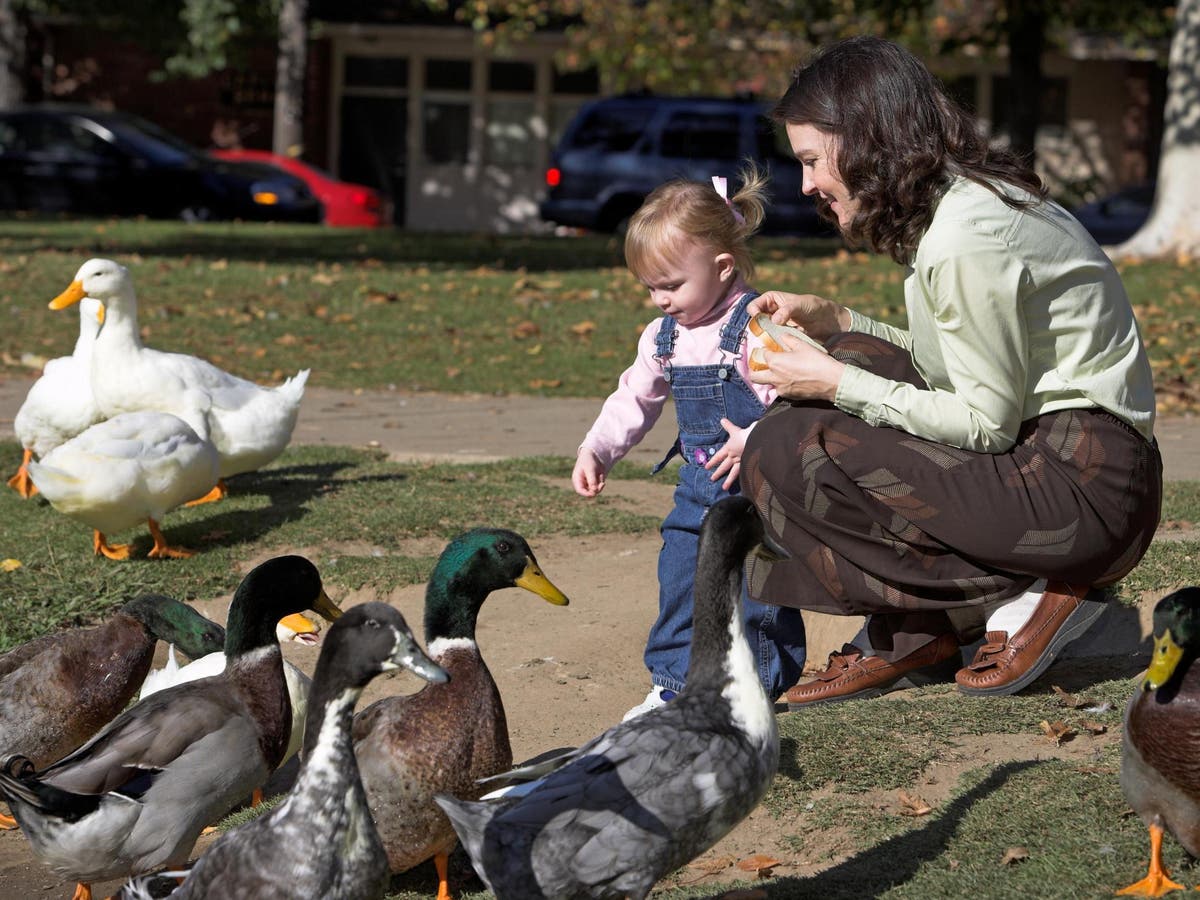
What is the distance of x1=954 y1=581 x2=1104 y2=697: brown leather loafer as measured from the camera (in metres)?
4.86

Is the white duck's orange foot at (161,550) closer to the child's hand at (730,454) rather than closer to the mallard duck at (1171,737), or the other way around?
the child's hand at (730,454)

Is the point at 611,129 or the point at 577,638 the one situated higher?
the point at 611,129

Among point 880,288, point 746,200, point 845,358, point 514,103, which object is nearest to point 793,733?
point 845,358

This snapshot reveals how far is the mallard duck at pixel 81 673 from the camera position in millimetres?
5035

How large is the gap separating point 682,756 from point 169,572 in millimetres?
3899

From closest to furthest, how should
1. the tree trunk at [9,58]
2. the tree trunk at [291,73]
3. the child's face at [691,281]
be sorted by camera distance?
the child's face at [691,281] < the tree trunk at [9,58] < the tree trunk at [291,73]

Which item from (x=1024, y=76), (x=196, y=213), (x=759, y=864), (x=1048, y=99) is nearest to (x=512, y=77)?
(x=196, y=213)

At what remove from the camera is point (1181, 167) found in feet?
59.6

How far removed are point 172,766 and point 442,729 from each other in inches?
28.8

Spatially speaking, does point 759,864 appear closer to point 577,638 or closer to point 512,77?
point 577,638

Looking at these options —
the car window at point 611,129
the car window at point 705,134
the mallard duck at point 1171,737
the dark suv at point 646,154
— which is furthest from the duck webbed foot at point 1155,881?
the car window at point 705,134

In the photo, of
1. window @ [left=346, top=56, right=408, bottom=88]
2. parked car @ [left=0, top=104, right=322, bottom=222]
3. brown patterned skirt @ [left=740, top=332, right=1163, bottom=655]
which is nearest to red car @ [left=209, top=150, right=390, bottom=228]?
parked car @ [left=0, top=104, right=322, bottom=222]

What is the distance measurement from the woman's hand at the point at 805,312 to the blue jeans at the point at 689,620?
0.54m

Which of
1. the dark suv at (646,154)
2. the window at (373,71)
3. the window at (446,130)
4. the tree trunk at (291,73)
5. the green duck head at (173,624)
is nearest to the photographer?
the green duck head at (173,624)
